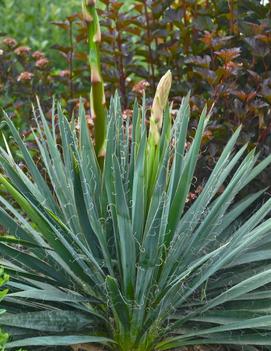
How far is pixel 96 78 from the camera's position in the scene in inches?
127

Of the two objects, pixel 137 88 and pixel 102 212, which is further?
pixel 137 88

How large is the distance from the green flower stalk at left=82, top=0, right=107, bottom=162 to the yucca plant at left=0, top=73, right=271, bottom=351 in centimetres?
6

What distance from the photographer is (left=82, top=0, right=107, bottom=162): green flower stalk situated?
126 inches

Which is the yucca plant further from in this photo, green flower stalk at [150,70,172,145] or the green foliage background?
the green foliage background

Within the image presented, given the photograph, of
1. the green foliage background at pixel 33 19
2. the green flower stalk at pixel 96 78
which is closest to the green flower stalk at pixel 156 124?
the green flower stalk at pixel 96 78

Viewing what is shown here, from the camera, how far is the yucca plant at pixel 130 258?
290cm

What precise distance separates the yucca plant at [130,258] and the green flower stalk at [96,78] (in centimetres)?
6

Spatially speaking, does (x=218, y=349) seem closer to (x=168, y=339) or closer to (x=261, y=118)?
(x=168, y=339)

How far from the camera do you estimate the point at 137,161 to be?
9.59 ft

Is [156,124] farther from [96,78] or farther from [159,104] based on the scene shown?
[96,78]

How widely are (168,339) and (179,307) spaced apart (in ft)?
0.50

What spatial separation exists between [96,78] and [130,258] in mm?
780

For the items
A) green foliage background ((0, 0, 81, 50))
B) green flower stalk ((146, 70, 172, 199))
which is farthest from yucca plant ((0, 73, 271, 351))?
green foliage background ((0, 0, 81, 50))

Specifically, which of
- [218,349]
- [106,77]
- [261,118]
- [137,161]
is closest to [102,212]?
[137,161]
